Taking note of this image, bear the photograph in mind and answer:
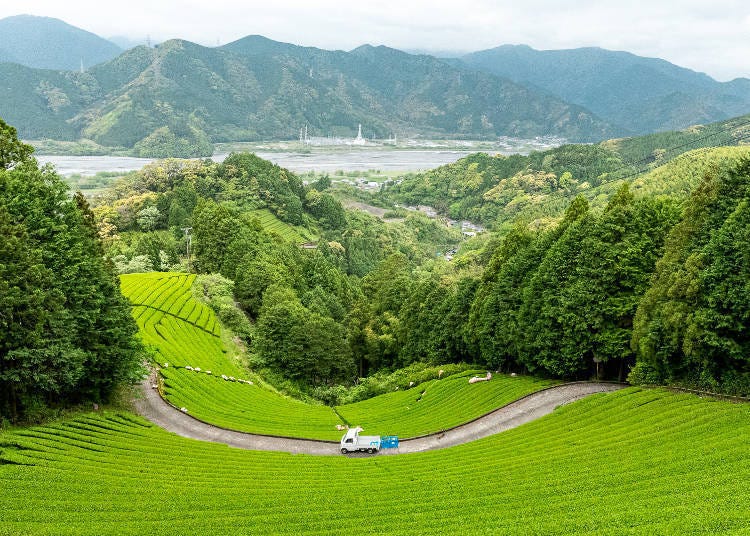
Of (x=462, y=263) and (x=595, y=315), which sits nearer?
(x=595, y=315)

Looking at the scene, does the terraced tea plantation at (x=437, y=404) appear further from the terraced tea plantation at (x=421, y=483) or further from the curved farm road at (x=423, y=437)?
the terraced tea plantation at (x=421, y=483)

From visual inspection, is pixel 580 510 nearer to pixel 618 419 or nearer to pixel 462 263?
pixel 618 419

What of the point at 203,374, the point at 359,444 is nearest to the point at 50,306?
the point at 359,444

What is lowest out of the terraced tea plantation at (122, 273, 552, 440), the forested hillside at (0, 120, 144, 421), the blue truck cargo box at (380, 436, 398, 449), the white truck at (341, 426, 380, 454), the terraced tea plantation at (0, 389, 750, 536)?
the terraced tea plantation at (122, 273, 552, 440)

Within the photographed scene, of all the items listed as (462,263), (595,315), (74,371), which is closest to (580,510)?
(595,315)

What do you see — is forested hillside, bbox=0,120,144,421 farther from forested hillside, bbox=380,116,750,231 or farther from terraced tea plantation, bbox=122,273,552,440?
forested hillside, bbox=380,116,750,231

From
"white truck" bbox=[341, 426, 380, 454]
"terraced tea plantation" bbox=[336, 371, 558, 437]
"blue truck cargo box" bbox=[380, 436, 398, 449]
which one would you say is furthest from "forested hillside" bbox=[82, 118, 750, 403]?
"white truck" bbox=[341, 426, 380, 454]

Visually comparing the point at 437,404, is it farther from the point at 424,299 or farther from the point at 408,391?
the point at 424,299
